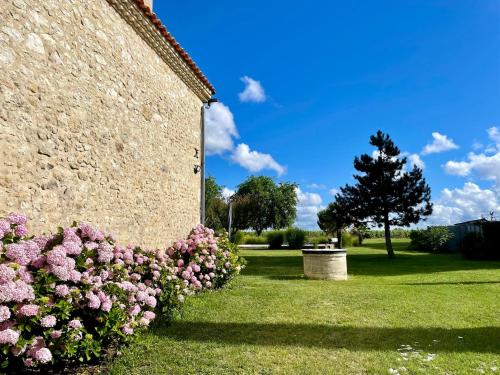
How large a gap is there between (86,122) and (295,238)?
2875 centimetres

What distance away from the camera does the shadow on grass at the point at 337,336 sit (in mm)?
5137

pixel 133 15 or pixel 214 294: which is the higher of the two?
pixel 133 15

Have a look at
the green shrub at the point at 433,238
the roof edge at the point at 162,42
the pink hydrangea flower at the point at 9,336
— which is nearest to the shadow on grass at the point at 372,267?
the roof edge at the point at 162,42


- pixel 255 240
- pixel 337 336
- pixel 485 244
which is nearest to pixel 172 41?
pixel 337 336

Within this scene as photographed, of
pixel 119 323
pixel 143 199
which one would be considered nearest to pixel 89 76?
pixel 143 199

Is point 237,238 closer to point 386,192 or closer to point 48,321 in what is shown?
point 386,192

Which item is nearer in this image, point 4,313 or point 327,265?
point 4,313

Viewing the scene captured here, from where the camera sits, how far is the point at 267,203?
50375mm

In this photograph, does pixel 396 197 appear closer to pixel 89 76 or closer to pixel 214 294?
pixel 214 294

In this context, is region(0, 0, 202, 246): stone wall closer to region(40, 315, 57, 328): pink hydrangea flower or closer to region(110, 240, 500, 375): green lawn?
region(40, 315, 57, 328): pink hydrangea flower

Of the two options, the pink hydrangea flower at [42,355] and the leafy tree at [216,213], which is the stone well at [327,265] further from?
the leafy tree at [216,213]

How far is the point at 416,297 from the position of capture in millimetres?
8797

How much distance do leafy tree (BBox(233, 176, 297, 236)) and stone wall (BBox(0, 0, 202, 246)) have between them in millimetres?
37805

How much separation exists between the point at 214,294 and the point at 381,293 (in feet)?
12.9
